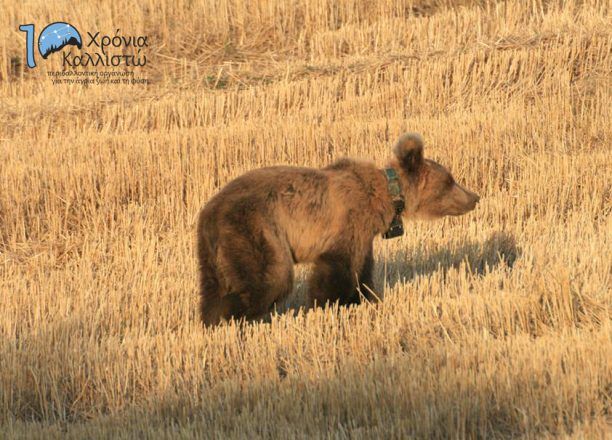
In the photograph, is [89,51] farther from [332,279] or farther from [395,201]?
[332,279]

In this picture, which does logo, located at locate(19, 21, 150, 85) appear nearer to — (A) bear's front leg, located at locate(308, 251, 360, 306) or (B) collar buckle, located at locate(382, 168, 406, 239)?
(B) collar buckle, located at locate(382, 168, 406, 239)

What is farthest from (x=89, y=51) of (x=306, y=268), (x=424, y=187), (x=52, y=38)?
(x=424, y=187)

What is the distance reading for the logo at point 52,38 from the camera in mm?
17078

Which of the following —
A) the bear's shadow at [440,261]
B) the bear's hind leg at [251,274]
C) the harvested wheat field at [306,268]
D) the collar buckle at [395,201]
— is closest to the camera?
the harvested wheat field at [306,268]

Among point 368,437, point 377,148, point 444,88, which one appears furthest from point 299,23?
point 368,437

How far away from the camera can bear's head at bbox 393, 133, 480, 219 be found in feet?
26.1

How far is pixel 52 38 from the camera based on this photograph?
57.2 ft

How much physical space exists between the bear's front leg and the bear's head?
3.22ft

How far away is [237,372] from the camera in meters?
6.75

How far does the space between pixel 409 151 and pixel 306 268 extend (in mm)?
2023

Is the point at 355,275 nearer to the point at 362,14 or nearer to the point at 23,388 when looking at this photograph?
the point at 23,388

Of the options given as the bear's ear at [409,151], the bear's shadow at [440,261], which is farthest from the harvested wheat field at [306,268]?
the bear's ear at [409,151]

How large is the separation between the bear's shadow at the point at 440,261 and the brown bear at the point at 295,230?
121 centimetres

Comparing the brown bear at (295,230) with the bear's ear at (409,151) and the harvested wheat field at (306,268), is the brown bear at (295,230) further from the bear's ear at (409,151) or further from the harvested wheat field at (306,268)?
the harvested wheat field at (306,268)
